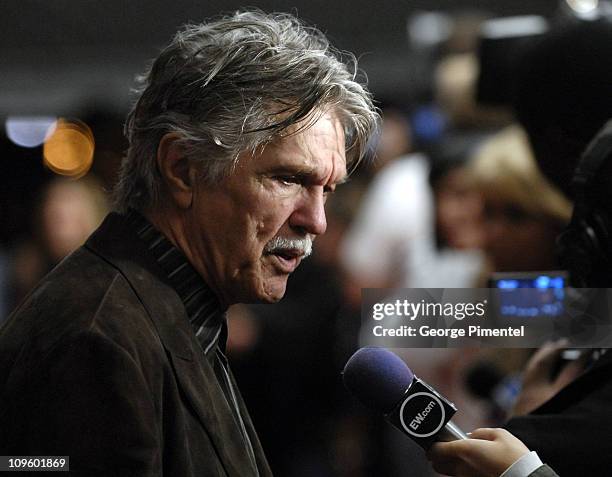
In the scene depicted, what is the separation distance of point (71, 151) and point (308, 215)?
1856mm

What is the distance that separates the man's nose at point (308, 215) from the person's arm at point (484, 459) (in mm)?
426

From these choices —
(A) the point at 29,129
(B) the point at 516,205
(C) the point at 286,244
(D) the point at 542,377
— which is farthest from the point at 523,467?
(A) the point at 29,129

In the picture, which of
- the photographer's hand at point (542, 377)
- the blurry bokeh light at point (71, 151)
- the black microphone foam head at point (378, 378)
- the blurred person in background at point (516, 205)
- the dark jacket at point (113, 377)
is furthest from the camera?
the blurry bokeh light at point (71, 151)

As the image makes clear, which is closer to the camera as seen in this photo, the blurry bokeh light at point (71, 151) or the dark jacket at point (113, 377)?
the dark jacket at point (113, 377)

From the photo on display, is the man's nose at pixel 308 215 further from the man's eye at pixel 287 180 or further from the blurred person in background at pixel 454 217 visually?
the blurred person in background at pixel 454 217

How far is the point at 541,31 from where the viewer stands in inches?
96.9

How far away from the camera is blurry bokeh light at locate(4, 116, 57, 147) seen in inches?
134

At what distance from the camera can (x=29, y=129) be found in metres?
3.57

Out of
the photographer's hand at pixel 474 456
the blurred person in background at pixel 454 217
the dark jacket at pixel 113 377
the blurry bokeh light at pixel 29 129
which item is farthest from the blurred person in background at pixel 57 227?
the photographer's hand at pixel 474 456

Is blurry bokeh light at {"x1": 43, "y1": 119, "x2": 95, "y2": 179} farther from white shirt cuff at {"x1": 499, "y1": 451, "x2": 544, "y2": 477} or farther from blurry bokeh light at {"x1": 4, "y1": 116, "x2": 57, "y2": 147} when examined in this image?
white shirt cuff at {"x1": 499, "y1": 451, "x2": 544, "y2": 477}

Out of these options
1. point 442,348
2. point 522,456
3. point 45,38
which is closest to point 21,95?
point 45,38

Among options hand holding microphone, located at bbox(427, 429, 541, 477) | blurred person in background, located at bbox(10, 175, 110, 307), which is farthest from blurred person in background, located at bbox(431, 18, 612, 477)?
blurred person in background, located at bbox(10, 175, 110, 307)

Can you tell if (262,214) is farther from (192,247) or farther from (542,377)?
(542,377)

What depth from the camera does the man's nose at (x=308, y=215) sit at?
1.67m
